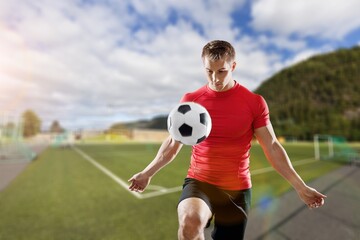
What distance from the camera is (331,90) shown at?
4650cm

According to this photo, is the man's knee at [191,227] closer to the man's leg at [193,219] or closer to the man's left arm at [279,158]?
the man's leg at [193,219]

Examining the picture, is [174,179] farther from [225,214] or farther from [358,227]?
[225,214]

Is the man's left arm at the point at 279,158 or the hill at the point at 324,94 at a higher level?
the hill at the point at 324,94

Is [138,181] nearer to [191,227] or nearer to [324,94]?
[191,227]

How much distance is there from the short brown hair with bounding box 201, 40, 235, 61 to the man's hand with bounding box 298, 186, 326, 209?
1.18 metres

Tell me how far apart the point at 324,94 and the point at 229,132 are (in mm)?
50780

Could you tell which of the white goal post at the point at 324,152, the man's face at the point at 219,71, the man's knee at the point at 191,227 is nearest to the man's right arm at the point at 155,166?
the man's knee at the point at 191,227

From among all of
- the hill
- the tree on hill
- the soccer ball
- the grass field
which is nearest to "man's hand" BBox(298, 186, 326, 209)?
the soccer ball

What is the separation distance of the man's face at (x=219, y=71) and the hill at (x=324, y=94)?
25.2 m

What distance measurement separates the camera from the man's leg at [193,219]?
164 centimetres

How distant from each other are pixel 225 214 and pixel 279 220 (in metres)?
3.53

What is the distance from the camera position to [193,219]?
5.46ft

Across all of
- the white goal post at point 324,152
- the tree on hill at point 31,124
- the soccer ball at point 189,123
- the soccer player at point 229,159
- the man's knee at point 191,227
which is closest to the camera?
the man's knee at point 191,227

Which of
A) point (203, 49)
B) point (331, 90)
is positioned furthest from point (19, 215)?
point (331, 90)
